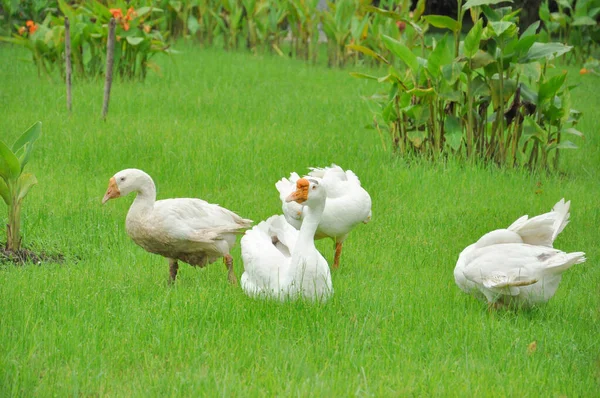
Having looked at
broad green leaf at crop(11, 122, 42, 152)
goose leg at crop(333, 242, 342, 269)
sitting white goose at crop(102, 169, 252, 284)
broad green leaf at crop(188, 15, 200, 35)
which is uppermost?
broad green leaf at crop(11, 122, 42, 152)

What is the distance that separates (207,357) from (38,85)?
27.8 feet

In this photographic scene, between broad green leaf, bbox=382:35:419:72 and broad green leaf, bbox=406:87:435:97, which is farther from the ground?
broad green leaf, bbox=382:35:419:72

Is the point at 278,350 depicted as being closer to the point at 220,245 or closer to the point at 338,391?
the point at 338,391

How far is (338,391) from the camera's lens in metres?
3.77

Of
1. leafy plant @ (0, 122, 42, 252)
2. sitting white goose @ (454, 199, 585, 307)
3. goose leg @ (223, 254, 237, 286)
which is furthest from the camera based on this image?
leafy plant @ (0, 122, 42, 252)

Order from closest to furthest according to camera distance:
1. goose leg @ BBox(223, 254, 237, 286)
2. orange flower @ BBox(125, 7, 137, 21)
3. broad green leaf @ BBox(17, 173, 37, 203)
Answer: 1. goose leg @ BBox(223, 254, 237, 286)
2. broad green leaf @ BBox(17, 173, 37, 203)
3. orange flower @ BBox(125, 7, 137, 21)

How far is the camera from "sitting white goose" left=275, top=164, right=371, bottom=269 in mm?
5645

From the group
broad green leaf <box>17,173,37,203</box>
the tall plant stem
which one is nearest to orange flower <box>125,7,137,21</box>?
the tall plant stem

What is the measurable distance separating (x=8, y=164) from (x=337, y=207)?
2188 mm

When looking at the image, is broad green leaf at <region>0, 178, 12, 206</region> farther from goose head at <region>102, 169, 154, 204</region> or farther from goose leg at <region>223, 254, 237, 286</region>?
goose leg at <region>223, 254, 237, 286</region>

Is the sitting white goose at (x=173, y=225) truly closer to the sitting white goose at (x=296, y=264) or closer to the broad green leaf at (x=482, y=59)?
the sitting white goose at (x=296, y=264)

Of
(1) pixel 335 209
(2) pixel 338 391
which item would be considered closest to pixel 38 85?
(1) pixel 335 209

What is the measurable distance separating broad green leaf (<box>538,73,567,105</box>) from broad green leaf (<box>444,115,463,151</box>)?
2.74ft

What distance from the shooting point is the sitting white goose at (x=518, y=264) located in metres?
4.68
